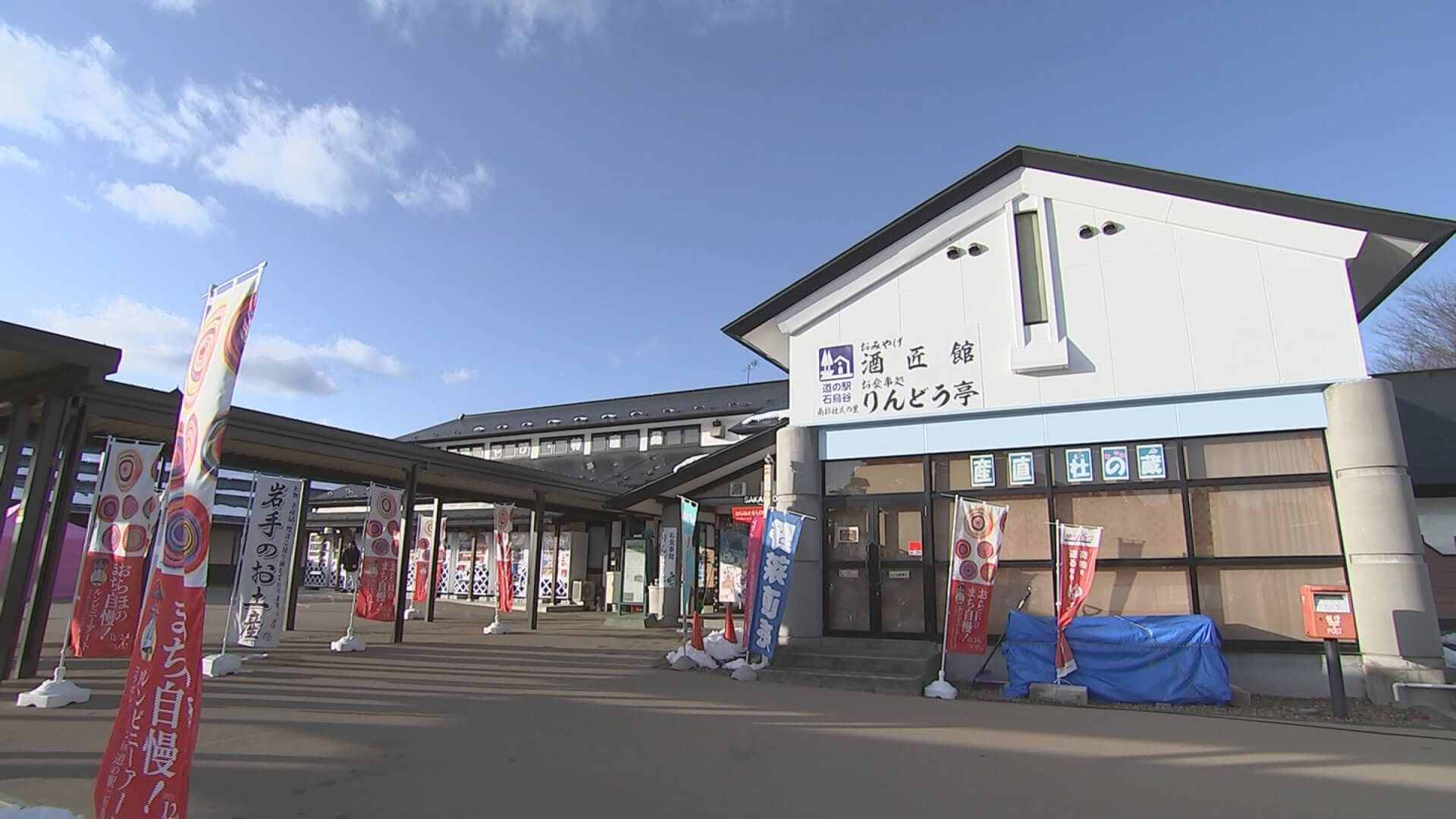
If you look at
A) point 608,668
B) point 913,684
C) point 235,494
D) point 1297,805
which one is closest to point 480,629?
point 608,668

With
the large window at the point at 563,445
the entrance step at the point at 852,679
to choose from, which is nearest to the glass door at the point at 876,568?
the entrance step at the point at 852,679

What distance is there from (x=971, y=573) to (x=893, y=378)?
2.92 m

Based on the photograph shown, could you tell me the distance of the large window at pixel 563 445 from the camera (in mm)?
26328

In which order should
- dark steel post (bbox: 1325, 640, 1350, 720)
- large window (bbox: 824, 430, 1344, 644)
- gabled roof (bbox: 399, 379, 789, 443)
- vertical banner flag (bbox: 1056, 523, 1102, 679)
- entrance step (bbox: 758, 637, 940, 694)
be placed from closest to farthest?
dark steel post (bbox: 1325, 640, 1350, 720), vertical banner flag (bbox: 1056, 523, 1102, 679), large window (bbox: 824, 430, 1344, 644), entrance step (bbox: 758, 637, 940, 694), gabled roof (bbox: 399, 379, 789, 443)

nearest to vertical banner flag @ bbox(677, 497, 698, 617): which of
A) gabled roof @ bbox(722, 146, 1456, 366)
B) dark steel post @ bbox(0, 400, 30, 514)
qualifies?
gabled roof @ bbox(722, 146, 1456, 366)

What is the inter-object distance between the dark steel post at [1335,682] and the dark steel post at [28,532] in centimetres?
1318

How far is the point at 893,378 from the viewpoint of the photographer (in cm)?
1056

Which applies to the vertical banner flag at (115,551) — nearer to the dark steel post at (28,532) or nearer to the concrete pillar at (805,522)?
the dark steel post at (28,532)

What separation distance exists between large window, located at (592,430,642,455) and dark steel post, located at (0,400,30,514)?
17.1 metres

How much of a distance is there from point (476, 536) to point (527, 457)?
3618mm

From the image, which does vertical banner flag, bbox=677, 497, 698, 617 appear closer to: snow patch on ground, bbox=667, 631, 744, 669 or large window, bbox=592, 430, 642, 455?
snow patch on ground, bbox=667, 631, 744, 669

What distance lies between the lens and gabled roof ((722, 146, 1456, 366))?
27.2ft

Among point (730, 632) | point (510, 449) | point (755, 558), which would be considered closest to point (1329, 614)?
point (755, 558)

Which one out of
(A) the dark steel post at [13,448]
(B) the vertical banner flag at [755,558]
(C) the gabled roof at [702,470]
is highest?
(C) the gabled roof at [702,470]
